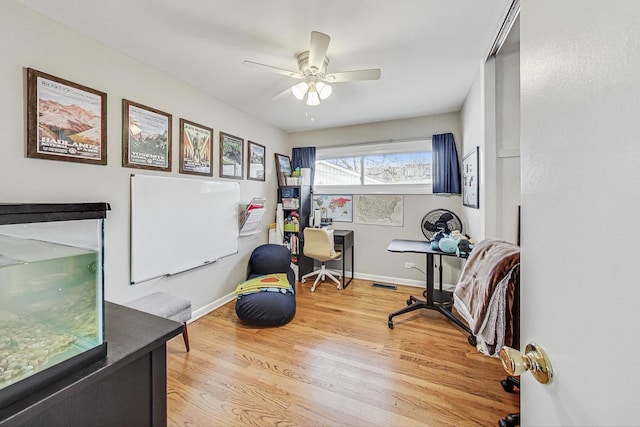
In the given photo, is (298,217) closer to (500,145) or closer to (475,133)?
(475,133)

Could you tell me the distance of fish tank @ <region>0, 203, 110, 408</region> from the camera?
54cm

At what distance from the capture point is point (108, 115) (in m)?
1.94

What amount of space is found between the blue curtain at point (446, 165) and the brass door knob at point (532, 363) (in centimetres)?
313

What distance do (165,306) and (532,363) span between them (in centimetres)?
228

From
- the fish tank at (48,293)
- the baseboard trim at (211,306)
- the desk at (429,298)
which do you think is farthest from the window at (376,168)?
the fish tank at (48,293)

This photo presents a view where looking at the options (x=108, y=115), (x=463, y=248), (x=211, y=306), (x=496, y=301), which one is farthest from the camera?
(x=211, y=306)

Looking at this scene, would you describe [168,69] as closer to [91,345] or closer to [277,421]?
[91,345]

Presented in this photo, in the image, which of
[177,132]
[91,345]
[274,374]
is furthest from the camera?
[177,132]

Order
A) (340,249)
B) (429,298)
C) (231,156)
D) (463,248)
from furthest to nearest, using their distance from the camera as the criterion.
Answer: (340,249)
(231,156)
(429,298)
(463,248)

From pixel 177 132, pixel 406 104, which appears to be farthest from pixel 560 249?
pixel 406 104

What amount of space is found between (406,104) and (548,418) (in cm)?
323

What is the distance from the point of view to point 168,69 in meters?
2.30

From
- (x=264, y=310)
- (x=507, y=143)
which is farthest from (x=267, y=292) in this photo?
(x=507, y=143)

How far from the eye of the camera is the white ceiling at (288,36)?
1.56 metres
